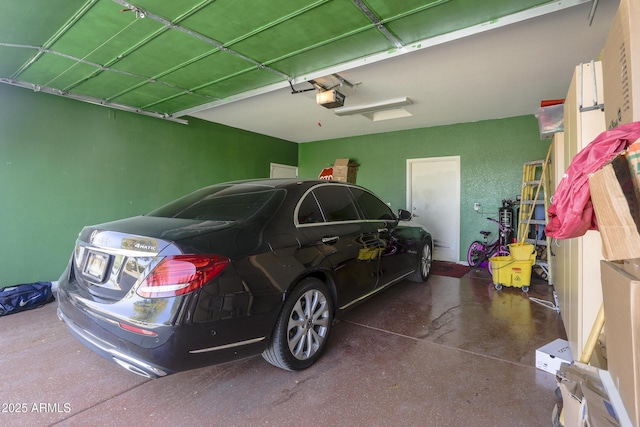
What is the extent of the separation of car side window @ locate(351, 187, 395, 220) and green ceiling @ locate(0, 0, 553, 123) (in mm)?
1300

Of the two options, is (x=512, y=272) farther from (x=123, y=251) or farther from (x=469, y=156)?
(x=123, y=251)

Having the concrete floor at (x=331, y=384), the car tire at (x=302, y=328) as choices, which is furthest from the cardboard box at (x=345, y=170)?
the car tire at (x=302, y=328)

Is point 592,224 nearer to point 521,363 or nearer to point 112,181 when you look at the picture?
point 521,363

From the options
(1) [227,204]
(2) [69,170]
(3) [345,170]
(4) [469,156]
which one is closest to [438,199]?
(4) [469,156]

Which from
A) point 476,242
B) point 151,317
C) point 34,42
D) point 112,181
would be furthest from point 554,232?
point 112,181

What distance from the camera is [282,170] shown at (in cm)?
714

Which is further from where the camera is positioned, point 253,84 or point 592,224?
point 253,84

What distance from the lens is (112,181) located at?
4.37 m

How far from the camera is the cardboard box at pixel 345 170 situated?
6.46 metres

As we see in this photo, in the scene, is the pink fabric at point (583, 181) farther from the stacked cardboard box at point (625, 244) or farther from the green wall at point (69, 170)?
the green wall at point (69, 170)

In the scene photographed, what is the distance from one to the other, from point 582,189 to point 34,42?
12.7ft

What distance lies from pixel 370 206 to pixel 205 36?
6.98ft

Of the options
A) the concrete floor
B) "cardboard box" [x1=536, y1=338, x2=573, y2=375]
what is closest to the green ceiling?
"cardboard box" [x1=536, y1=338, x2=573, y2=375]

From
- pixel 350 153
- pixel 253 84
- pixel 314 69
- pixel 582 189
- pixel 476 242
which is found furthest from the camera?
pixel 350 153
